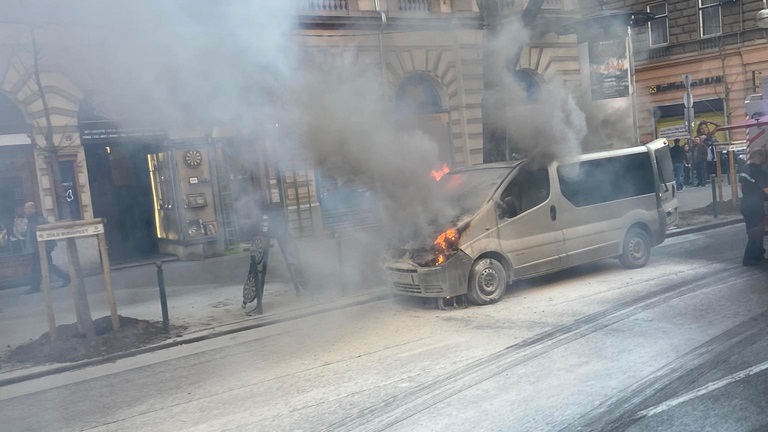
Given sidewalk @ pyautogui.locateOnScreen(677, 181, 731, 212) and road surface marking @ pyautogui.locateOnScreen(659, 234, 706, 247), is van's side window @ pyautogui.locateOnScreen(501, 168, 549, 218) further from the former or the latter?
sidewalk @ pyautogui.locateOnScreen(677, 181, 731, 212)

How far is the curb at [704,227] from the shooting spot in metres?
13.3

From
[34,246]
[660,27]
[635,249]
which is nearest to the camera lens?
[635,249]

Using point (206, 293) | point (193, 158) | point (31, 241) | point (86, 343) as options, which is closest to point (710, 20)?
point (193, 158)

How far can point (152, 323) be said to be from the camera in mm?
8602

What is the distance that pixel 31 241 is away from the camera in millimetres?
11609

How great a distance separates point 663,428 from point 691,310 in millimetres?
3213

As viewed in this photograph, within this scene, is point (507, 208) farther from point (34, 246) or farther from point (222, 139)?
point (34, 246)

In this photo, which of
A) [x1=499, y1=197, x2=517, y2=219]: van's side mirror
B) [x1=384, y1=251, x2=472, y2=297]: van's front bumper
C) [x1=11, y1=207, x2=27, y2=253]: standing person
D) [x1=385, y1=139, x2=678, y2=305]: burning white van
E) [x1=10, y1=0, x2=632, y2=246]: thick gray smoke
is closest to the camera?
[x1=10, y1=0, x2=632, y2=246]: thick gray smoke

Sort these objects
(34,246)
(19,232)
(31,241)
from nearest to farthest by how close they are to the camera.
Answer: (34,246) → (31,241) → (19,232)

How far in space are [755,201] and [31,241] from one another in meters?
11.3

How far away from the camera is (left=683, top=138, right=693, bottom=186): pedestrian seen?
862 inches

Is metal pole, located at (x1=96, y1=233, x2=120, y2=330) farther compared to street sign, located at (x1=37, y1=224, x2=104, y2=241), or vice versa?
metal pole, located at (x1=96, y1=233, x2=120, y2=330)

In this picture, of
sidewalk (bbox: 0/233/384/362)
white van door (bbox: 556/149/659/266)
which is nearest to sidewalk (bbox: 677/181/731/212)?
white van door (bbox: 556/149/659/266)

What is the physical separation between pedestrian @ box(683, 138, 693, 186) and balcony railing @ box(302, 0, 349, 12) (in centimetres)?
1451
